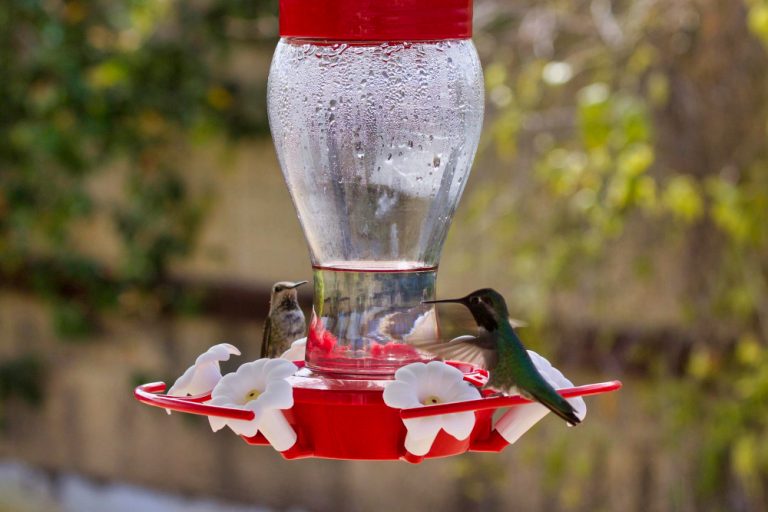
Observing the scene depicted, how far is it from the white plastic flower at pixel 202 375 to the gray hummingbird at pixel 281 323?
0.20 meters

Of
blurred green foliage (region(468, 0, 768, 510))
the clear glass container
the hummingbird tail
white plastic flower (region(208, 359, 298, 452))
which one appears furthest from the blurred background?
white plastic flower (region(208, 359, 298, 452))

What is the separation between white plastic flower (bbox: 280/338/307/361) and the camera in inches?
70.8

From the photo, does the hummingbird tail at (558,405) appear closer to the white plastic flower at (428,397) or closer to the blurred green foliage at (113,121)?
the white plastic flower at (428,397)

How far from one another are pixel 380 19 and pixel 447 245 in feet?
8.20

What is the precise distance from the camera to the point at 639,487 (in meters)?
3.93

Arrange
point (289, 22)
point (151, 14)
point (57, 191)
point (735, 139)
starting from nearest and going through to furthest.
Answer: point (289, 22), point (735, 139), point (151, 14), point (57, 191)

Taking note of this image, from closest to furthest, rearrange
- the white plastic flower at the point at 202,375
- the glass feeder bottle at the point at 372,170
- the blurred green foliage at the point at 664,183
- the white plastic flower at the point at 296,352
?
the white plastic flower at the point at 202,375 < the glass feeder bottle at the point at 372,170 < the white plastic flower at the point at 296,352 < the blurred green foliage at the point at 664,183

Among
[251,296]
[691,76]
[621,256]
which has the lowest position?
[251,296]

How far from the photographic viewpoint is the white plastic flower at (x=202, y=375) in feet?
5.18

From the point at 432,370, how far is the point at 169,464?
3920 mm

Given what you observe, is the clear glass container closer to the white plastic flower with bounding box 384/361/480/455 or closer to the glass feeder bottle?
the glass feeder bottle

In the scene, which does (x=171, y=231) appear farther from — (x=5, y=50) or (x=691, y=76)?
(x=691, y=76)

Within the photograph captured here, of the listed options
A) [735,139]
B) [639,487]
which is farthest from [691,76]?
[639,487]

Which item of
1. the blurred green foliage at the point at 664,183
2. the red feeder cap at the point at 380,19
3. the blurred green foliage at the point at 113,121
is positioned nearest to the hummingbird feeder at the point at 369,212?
the red feeder cap at the point at 380,19
